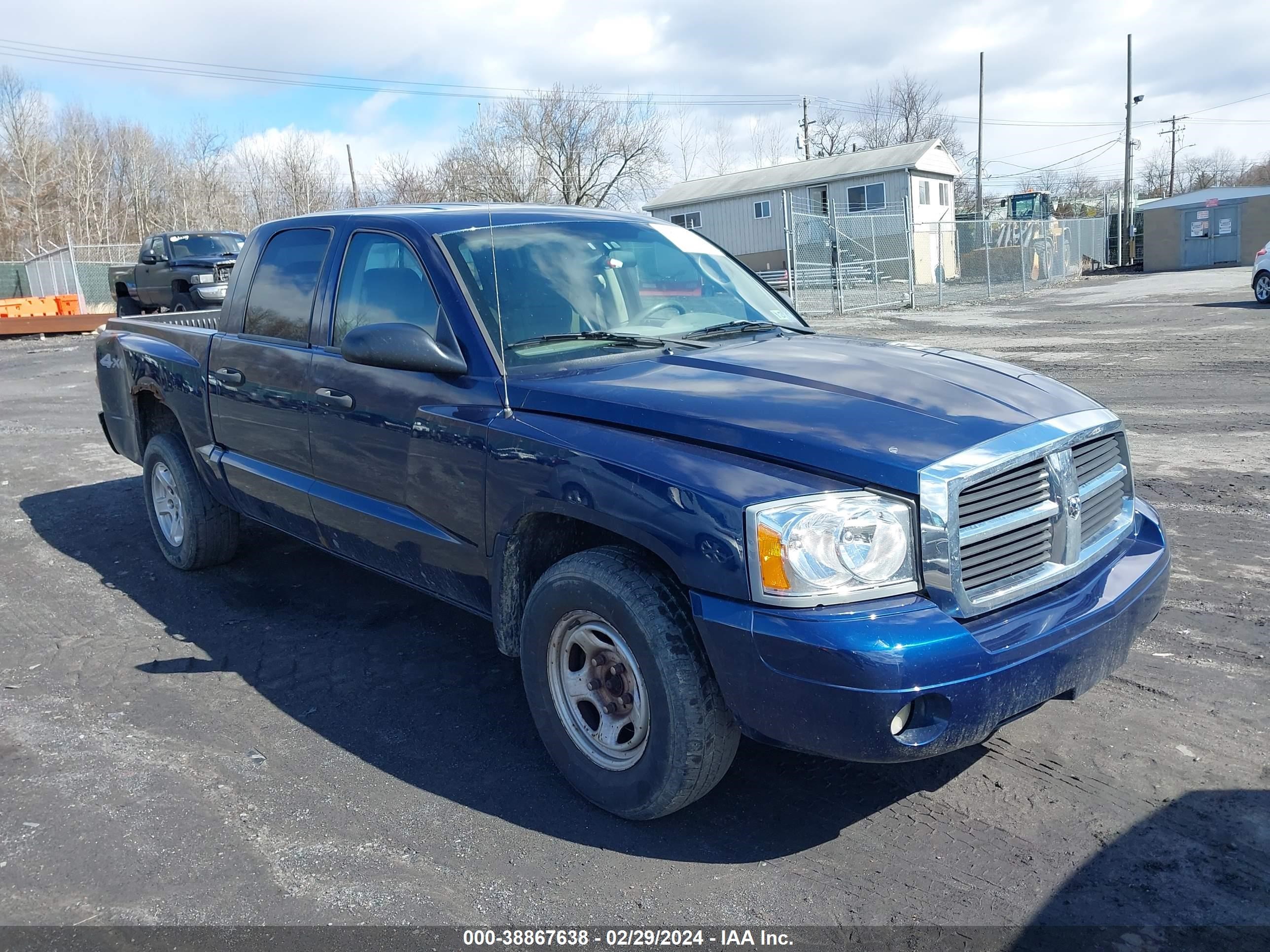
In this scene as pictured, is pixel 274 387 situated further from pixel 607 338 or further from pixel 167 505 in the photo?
pixel 167 505

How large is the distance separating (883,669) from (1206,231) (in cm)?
4967

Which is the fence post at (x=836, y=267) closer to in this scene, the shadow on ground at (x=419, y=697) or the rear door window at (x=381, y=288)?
the shadow on ground at (x=419, y=697)

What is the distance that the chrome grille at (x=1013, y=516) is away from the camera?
8.98 feet

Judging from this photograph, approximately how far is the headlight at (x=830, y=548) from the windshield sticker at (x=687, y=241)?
216 centimetres

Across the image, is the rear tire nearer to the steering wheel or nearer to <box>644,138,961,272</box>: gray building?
the steering wheel

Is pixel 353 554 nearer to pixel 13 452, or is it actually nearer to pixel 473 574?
pixel 473 574

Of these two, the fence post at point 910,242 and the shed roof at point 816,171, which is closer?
the fence post at point 910,242

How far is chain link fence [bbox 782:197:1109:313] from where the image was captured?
84.0 feet

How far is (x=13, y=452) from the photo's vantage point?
31.8 feet

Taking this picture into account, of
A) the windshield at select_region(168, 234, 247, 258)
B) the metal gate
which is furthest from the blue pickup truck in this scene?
the metal gate

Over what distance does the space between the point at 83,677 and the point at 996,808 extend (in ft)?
12.5

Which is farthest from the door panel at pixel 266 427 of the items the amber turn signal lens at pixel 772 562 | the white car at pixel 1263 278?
the white car at pixel 1263 278

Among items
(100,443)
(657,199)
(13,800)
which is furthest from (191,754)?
(657,199)

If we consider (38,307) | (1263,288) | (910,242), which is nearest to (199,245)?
(38,307)
